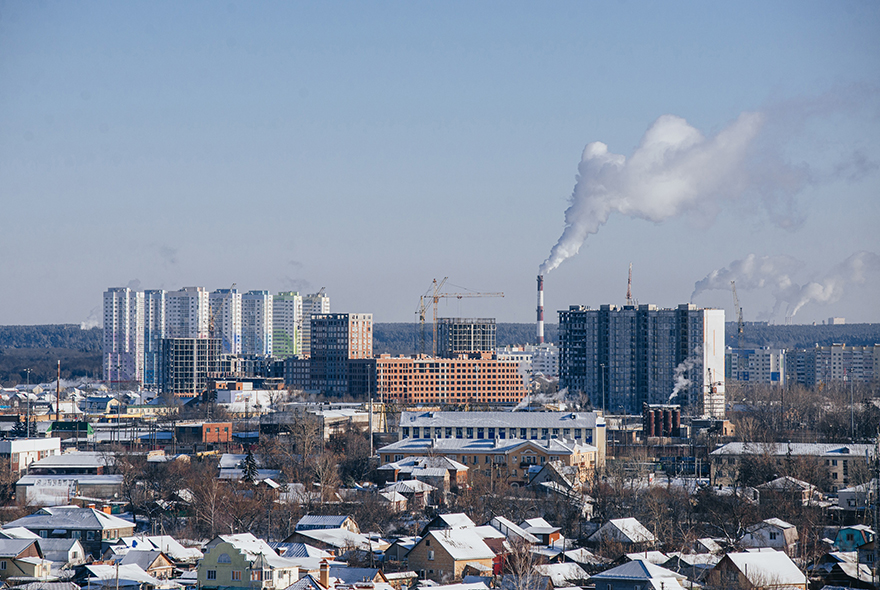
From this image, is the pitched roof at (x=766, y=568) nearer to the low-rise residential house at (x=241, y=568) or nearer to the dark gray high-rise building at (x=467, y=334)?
the low-rise residential house at (x=241, y=568)

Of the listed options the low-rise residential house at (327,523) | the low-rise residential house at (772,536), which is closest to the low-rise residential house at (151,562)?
the low-rise residential house at (327,523)

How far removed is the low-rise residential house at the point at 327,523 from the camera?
24.0 metres

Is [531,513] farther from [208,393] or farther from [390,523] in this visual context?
[208,393]

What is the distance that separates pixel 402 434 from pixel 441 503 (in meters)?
12.6

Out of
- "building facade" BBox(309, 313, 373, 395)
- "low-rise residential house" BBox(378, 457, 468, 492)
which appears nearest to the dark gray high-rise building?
"building facade" BBox(309, 313, 373, 395)

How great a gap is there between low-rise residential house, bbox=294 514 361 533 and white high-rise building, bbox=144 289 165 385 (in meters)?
77.4

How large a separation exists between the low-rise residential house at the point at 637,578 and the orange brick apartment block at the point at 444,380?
2173 inches

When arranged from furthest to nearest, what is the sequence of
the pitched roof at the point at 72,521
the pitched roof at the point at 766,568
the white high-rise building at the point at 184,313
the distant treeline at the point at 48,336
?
the distant treeline at the point at 48,336
the white high-rise building at the point at 184,313
the pitched roof at the point at 72,521
the pitched roof at the point at 766,568

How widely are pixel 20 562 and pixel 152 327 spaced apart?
84.7m

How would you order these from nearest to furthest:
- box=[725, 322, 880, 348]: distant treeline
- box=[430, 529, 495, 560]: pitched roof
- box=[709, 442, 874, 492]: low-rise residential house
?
box=[430, 529, 495, 560]: pitched roof → box=[709, 442, 874, 492]: low-rise residential house → box=[725, 322, 880, 348]: distant treeline

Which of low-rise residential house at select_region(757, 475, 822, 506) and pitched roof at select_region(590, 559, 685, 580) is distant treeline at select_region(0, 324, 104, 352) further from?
pitched roof at select_region(590, 559, 685, 580)

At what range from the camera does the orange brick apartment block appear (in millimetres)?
74750

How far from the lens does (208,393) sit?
68.2m

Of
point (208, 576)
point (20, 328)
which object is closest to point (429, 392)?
point (208, 576)
